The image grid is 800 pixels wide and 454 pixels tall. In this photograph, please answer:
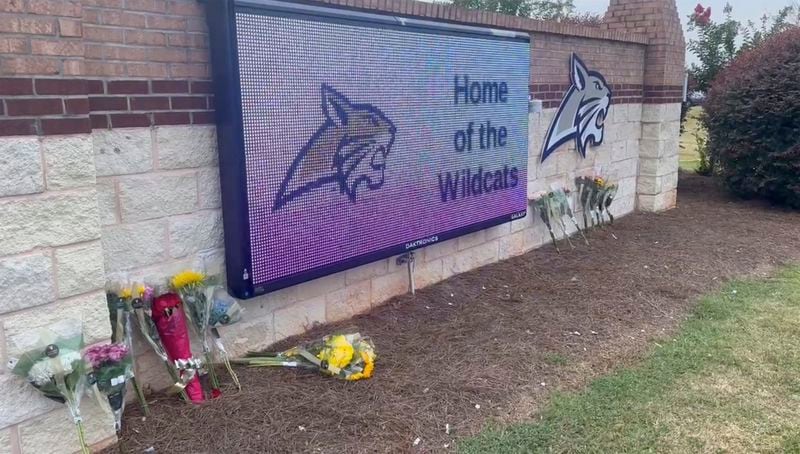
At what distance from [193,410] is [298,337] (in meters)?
1.06

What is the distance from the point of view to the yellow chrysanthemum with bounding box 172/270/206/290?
3553mm

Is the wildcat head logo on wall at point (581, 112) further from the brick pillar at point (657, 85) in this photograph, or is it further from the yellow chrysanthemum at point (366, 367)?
the yellow chrysanthemum at point (366, 367)

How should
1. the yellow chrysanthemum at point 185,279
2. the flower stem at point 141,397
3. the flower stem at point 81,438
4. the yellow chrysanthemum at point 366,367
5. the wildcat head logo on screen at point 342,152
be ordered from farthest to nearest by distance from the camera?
the wildcat head logo on screen at point 342,152, the yellow chrysanthemum at point 366,367, the yellow chrysanthemum at point 185,279, the flower stem at point 141,397, the flower stem at point 81,438

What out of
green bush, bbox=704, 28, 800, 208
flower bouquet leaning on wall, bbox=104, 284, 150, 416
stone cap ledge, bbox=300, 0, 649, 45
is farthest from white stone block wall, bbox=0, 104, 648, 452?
green bush, bbox=704, 28, 800, 208

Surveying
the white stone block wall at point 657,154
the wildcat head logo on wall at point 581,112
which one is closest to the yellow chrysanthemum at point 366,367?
the wildcat head logo on wall at point 581,112

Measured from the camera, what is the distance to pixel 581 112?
24.0 ft

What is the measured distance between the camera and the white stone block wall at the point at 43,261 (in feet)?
8.90

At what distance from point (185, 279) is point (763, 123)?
849 cm

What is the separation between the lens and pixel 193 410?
3516mm

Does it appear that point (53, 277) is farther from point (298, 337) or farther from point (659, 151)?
point (659, 151)

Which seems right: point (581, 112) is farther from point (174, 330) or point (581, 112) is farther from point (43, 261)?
point (43, 261)

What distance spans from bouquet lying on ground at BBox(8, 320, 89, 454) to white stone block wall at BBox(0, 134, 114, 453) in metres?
0.04

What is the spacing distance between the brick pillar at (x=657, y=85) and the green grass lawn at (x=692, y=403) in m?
3.96

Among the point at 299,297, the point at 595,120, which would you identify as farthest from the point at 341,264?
the point at 595,120
